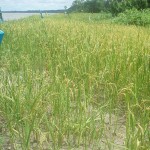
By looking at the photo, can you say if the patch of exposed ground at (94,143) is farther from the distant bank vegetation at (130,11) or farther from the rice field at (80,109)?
the distant bank vegetation at (130,11)

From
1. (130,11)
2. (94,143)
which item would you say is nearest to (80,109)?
(94,143)

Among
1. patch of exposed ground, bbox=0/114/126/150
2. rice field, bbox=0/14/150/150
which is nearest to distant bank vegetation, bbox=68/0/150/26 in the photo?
rice field, bbox=0/14/150/150

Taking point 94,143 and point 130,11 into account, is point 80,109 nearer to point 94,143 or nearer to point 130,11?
point 94,143

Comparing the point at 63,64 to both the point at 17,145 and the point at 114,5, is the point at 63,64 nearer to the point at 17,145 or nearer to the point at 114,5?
the point at 17,145

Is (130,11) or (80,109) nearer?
(80,109)

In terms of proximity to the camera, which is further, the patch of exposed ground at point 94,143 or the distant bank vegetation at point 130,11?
the distant bank vegetation at point 130,11

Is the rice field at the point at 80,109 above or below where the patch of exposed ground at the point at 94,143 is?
above

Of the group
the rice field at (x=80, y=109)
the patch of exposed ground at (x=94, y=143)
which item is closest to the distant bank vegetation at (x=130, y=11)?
the rice field at (x=80, y=109)

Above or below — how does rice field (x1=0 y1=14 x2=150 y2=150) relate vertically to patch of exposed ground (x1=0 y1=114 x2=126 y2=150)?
above

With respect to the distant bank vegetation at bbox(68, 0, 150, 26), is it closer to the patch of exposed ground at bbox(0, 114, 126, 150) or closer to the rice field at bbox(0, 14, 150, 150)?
the rice field at bbox(0, 14, 150, 150)

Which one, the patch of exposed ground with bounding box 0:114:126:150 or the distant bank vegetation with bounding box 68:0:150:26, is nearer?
the patch of exposed ground with bounding box 0:114:126:150

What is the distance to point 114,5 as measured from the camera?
59.0 ft

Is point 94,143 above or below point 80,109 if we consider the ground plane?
below

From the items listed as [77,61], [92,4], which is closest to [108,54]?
[77,61]
